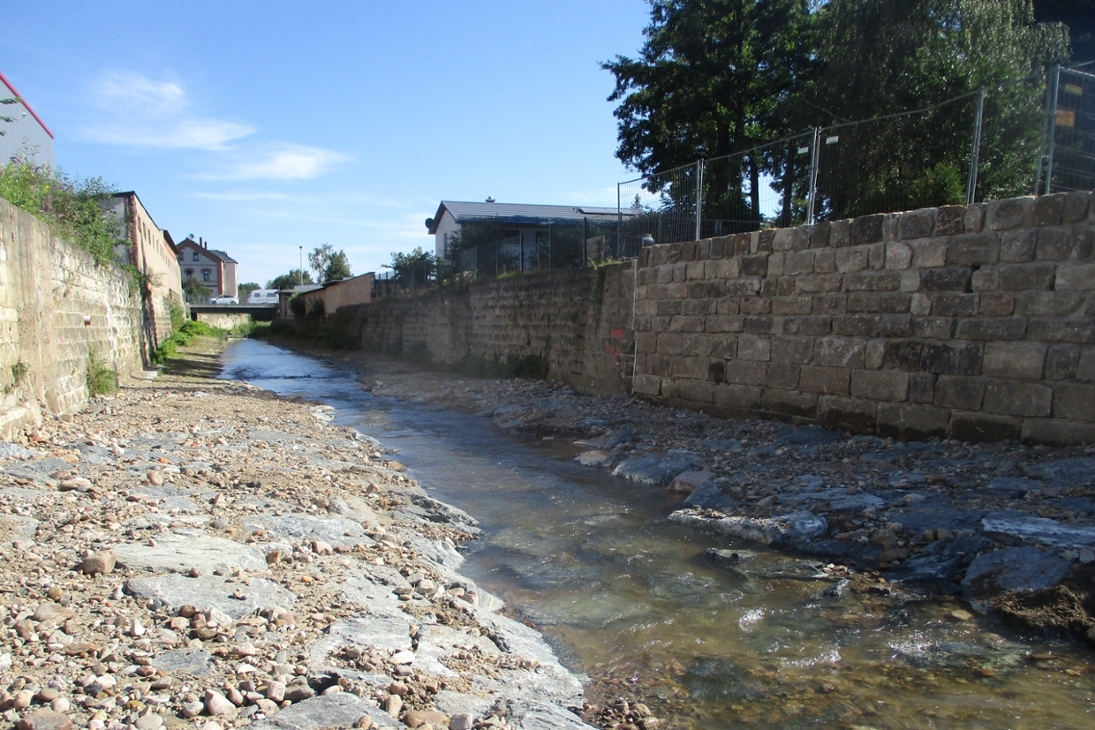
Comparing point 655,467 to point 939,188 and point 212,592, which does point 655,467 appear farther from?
point 212,592

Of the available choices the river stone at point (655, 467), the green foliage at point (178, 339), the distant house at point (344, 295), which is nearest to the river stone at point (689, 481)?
the river stone at point (655, 467)

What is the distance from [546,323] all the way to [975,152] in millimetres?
9163

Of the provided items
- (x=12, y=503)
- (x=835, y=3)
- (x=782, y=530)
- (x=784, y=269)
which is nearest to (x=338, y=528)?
(x=12, y=503)

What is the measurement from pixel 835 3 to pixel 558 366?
12.3 m

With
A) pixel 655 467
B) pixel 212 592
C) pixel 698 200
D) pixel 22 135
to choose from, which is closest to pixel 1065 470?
pixel 655 467

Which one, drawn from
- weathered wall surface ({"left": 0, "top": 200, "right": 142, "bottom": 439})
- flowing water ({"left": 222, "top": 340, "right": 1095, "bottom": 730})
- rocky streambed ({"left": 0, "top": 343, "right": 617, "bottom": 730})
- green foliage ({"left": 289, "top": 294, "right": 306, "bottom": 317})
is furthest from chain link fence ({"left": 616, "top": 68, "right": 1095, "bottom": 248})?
green foliage ({"left": 289, "top": 294, "right": 306, "bottom": 317})

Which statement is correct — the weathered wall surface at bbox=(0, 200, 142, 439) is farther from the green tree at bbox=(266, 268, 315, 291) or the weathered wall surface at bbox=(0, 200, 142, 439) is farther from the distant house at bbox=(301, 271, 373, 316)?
the green tree at bbox=(266, 268, 315, 291)

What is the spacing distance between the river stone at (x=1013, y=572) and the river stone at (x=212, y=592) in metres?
3.87

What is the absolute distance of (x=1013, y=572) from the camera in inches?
167

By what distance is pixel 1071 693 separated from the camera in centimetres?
327

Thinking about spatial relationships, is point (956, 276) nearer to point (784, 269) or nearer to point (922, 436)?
point (922, 436)

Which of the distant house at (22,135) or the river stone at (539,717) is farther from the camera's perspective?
the distant house at (22,135)

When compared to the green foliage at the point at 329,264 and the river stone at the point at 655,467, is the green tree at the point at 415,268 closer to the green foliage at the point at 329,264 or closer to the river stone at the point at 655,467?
the river stone at the point at 655,467

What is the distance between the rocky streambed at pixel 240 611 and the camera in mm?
2467
